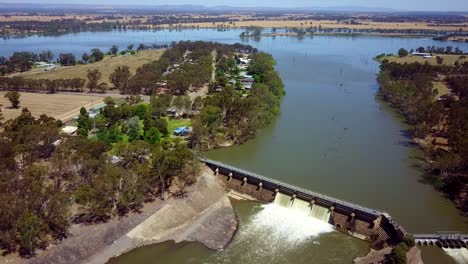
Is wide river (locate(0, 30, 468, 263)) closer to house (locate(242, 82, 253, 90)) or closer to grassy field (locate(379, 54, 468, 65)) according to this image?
house (locate(242, 82, 253, 90))

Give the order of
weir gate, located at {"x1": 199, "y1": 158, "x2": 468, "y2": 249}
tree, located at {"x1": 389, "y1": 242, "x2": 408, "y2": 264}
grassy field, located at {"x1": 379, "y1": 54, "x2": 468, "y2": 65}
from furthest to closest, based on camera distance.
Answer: grassy field, located at {"x1": 379, "y1": 54, "x2": 468, "y2": 65} < weir gate, located at {"x1": 199, "y1": 158, "x2": 468, "y2": 249} < tree, located at {"x1": 389, "y1": 242, "x2": 408, "y2": 264}

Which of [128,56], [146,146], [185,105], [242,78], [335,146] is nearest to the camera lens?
[146,146]

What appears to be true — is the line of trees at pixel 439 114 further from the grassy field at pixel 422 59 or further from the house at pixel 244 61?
the house at pixel 244 61

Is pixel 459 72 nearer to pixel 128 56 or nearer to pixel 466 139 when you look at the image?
pixel 466 139

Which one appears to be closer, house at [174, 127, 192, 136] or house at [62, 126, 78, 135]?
house at [62, 126, 78, 135]

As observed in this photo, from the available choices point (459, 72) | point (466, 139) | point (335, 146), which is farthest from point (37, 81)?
point (459, 72)

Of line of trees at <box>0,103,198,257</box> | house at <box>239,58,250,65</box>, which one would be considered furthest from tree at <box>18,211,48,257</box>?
house at <box>239,58,250,65</box>

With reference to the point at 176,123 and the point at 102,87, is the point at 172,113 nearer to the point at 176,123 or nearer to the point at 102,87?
the point at 176,123
